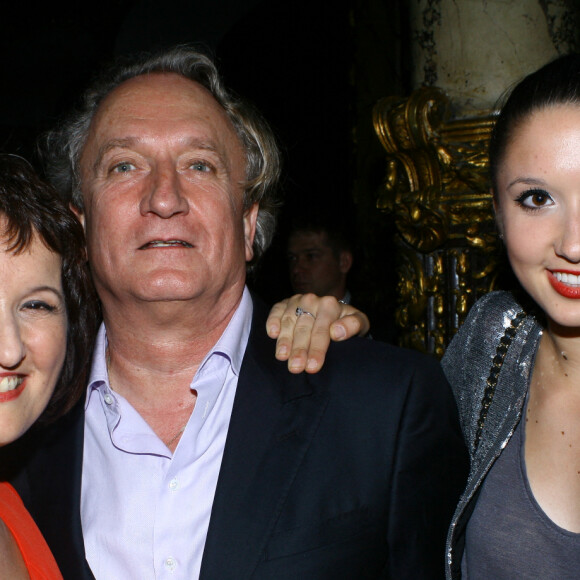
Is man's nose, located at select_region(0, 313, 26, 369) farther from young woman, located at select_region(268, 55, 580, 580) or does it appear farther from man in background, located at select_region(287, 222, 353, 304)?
man in background, located at select_region(287, 222, 353, 304)

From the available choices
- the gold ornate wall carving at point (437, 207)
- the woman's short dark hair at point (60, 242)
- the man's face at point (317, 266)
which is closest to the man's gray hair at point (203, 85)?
the woman's short dark hair at point (60, 242)

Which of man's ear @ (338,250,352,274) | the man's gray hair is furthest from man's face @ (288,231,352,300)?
the man's gray hair

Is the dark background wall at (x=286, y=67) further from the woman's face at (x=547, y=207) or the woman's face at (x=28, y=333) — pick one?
the woman's face at (x=28, y=333)

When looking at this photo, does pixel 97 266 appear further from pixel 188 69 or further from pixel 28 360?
pixel 188 69

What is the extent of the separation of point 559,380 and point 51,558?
122 centimetres

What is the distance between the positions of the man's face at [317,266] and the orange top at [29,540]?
2.99 metres

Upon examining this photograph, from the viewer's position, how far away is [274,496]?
1523 millimetres

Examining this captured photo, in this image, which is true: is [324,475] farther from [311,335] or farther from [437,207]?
[437,207]

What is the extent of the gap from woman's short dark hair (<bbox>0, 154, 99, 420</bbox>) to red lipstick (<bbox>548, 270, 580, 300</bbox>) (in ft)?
3.45

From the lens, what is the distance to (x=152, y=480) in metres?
1.65

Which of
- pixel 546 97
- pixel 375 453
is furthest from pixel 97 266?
pixel 546 97

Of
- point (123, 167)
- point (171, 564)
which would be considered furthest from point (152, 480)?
point (123, 167)

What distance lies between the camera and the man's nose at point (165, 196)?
1738mm

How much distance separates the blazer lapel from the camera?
147 centimetres
